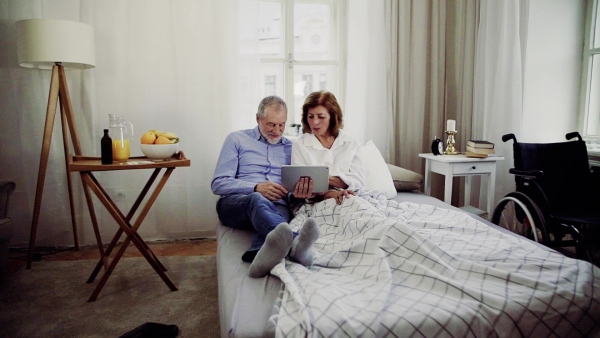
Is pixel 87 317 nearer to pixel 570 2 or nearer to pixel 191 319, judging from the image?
pixel 191 319

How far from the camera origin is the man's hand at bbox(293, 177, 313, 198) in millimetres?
2033

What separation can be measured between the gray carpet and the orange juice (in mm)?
708

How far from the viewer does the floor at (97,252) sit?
2664 millimetres

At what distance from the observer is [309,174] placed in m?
2.02

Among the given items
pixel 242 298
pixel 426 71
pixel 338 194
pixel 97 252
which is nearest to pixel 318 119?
pixel 338 194

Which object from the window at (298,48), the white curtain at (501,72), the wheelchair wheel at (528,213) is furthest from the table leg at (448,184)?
the window at (298,48)

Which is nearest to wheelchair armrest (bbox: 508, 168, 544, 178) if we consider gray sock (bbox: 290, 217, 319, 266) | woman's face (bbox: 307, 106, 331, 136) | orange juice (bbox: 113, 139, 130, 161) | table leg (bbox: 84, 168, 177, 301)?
woman's face (bbox: 307, 106, 331, 136)

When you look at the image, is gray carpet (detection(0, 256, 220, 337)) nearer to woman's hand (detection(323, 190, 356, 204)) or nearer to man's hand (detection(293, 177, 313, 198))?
man's hand (detection(293, 177, 313, 198))

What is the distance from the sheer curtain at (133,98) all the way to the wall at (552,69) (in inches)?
85.7

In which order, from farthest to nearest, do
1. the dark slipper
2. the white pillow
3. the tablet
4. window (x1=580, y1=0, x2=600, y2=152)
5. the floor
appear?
window (x1=580, y1=0, x2=600, y2=152), the floor, the white pillow, the tablet, the dark slipper

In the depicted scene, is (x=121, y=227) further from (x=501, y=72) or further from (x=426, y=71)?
(x=501, y=72)

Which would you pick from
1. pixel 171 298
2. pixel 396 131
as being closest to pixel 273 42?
pixel 396 131

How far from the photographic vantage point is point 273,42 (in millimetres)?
3189

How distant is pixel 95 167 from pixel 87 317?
71 centimetres
